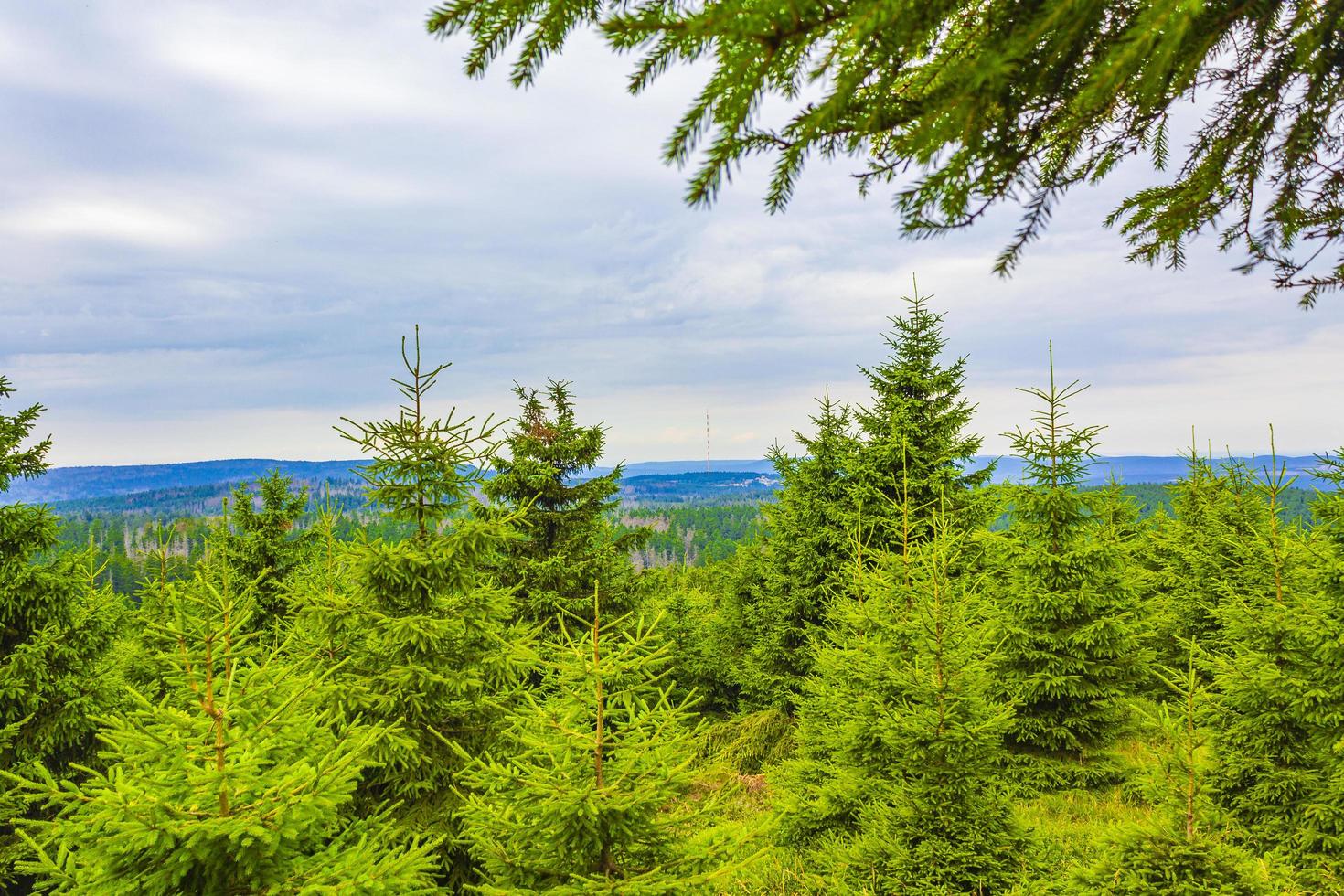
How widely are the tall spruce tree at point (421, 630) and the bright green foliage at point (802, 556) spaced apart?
8113 mm

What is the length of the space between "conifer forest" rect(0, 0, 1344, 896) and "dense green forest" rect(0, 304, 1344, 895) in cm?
5

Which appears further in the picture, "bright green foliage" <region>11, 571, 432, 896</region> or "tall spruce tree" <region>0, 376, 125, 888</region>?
"tall spruce tree" <region>0, 376, 125, 888</region>

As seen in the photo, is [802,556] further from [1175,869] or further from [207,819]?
[207,819]

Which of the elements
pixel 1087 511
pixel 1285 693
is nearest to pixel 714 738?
pixel 1087 511

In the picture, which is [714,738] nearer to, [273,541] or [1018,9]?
[273,541]

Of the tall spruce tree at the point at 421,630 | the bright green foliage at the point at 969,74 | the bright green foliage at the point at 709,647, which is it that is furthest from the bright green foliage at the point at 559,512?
the bright green foliage at the point at 969,74

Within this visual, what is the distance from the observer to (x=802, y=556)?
1354 centimetres

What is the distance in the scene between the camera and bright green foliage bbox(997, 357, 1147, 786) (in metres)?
9.78

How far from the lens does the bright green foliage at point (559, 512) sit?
13039 mm

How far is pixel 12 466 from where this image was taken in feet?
31.8

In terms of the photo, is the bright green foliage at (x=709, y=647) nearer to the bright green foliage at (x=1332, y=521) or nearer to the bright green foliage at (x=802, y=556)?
the bright green foliage at (x=802, y=556)

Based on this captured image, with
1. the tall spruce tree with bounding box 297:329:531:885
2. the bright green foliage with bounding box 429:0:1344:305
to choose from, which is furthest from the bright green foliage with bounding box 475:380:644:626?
the bright green foliage with bounding box 429:0:1344:305

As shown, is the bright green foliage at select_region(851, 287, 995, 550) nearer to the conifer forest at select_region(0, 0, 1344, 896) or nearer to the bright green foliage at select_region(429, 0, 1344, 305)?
the conifer forest at select_region(0, 0, 1344, 896)

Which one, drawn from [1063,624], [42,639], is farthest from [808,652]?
[42,639]
